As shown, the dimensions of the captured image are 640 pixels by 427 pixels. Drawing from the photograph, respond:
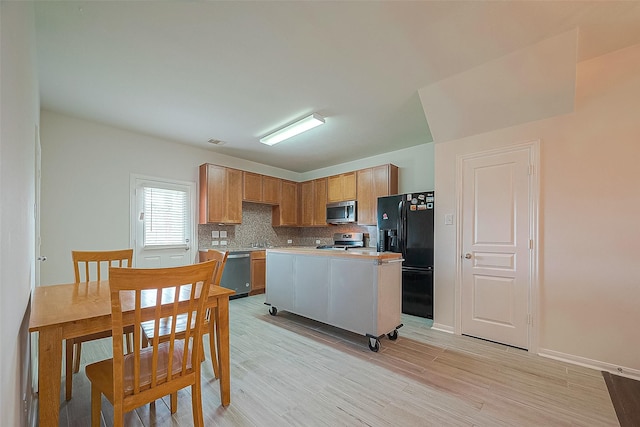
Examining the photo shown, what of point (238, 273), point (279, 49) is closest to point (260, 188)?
point (238, 273)

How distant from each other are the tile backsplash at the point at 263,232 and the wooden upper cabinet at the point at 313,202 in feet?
1.16

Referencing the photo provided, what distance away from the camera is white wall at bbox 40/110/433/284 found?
331 centimetres

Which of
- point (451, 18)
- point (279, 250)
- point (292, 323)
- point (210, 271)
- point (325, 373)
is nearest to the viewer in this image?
point (210, 271)

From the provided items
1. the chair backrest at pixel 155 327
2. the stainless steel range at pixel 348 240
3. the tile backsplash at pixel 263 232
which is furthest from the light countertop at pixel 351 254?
the tile backsplash at pixel 263 232

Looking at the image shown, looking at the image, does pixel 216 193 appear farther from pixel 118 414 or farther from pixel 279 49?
pixel 118 414

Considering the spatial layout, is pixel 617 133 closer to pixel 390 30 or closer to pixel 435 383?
pixel 390 30

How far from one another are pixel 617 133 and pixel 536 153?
0.55 m

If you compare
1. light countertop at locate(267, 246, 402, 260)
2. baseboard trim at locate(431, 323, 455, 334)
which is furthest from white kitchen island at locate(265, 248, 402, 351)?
baseboard trim at locate(431, 323, 455, 334)

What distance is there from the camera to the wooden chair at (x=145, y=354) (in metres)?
1.22

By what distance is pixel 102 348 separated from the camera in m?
2.68

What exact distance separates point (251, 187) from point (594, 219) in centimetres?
485

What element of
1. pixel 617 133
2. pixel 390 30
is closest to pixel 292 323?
pixel 390 30

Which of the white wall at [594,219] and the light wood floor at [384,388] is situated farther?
the white wall at [594,219]

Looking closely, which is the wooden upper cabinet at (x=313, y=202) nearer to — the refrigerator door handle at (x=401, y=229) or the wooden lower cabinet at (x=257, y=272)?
the wooden lower cabinet at (x=257, y=272)
